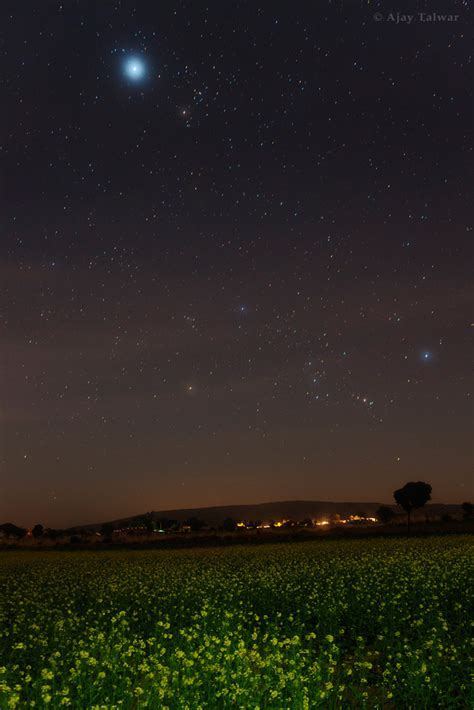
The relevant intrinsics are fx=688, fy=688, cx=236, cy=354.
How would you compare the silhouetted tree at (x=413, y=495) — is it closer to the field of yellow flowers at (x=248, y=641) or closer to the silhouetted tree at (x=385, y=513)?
the silhouetted tree at (x=385, y=513)

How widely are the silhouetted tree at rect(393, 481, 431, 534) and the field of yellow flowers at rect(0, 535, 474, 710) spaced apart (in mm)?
71453

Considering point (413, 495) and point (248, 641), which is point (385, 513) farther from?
point (248, 641)

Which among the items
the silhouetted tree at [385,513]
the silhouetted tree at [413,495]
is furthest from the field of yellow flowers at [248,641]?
the silhouetted tree at [385,513]

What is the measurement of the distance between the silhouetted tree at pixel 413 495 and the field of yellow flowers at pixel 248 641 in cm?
7145

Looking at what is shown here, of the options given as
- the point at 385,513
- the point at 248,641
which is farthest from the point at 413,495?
the point at 248,641

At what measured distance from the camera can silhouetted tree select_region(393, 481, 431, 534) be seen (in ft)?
315

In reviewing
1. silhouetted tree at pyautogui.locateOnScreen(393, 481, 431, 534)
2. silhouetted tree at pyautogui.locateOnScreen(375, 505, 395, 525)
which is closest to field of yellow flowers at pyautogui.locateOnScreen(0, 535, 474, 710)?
silhouetted tree at pyautogui.locateOnScreen(393, 481, 431, 534)

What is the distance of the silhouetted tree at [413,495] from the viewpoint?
315ft

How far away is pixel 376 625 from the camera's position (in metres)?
14.4

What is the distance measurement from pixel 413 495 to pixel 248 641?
8837 cm

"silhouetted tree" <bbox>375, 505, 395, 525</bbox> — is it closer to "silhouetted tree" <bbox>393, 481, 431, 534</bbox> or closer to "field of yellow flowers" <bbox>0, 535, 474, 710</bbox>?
"silhouetted tree" <bbox>393, 481, 431, 534</bbox>

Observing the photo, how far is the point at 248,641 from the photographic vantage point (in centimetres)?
1219

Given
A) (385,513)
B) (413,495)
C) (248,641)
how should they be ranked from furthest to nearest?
1. (385,513)
2. (413,495)
3. (248,641)

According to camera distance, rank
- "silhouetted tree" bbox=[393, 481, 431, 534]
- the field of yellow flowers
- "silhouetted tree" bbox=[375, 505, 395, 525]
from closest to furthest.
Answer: the field of yellow flowers < "silhouetted tree" bbox=[393, 481, 431, 534] < "silhouetted tree" bbox=[375, 505, 395, 525]
